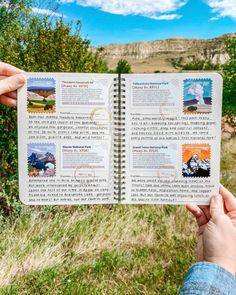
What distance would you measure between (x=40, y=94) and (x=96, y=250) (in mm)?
2701

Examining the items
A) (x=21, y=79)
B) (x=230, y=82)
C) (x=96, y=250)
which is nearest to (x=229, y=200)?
(x=21, y=79)

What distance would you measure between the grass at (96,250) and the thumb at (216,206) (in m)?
1.99

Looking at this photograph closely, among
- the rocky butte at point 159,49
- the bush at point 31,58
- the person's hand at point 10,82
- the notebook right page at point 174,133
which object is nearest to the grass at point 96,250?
the bush at point 31,58

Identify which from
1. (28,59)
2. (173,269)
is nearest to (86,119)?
(173,269)

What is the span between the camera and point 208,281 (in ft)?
4.24

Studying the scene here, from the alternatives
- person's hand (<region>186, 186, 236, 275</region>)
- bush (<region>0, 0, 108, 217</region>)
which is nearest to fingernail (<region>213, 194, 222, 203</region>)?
person's hand (<region>186, 186, 236, 275</region>)

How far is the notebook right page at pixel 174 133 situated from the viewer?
7.11 feet

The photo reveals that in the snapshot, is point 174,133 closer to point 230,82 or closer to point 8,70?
point 8,70

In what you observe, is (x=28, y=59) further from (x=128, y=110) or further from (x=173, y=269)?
(x=128, y=110)

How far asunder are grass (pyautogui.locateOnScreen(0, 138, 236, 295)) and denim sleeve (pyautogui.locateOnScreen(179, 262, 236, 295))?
2551 mm

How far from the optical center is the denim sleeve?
1264 millimetres

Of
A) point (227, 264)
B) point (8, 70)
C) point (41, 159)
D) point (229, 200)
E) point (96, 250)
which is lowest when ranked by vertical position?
point (96, 250)

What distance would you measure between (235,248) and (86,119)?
946 mm

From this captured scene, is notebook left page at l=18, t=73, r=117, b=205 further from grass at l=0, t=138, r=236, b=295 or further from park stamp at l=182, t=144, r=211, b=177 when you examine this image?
grass at l=0, t=138, r=236, b=295
